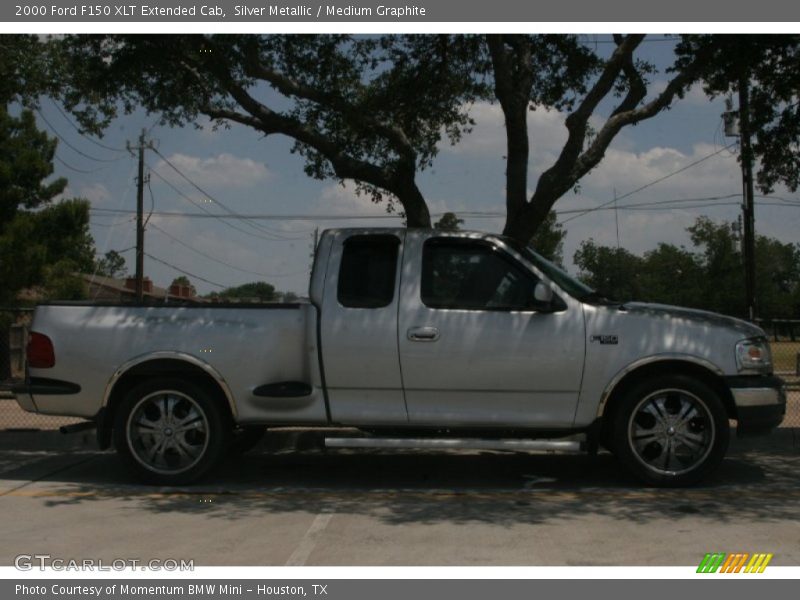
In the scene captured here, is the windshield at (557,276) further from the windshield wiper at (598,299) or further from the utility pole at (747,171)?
the utility pole at (747,171)

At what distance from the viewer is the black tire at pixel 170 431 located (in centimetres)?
702

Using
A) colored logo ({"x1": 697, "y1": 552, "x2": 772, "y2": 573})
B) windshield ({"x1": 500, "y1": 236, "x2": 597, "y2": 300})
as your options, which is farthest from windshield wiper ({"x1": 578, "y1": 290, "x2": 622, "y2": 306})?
colored logo ({"x1": 697, "y1": 552, "x2": 772, "y2": 573})

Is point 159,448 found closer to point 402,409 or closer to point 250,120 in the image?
point 402,409

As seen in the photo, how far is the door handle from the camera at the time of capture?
6750 millimetres

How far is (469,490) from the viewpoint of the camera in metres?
7.10

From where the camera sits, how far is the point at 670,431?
6.83m

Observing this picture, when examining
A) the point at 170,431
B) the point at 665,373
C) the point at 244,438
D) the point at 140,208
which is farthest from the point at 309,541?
the point at 140,208

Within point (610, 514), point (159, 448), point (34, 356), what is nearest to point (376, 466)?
point (159, 448)

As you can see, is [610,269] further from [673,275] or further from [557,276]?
[673,275]

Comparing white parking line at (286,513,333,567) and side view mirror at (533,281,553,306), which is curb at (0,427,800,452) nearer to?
white parking line at (286,513,333,567)

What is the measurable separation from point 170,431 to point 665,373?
13.2ft

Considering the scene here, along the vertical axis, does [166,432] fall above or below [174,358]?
below

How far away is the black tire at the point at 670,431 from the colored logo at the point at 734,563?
166 centimetres

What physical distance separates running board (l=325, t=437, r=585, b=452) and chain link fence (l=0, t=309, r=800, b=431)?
15.8 feet
